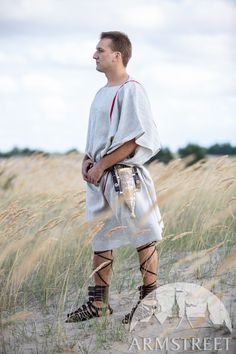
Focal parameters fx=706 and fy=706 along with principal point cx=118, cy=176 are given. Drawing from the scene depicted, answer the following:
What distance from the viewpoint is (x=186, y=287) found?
155 inches

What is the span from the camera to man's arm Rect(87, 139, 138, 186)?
360cm

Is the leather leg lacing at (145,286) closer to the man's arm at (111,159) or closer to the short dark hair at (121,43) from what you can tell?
the man's arm at (111,159)

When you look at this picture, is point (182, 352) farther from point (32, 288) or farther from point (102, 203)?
point (32, 288)

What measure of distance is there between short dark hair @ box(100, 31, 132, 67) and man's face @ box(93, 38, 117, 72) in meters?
0.02

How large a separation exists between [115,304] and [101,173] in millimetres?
843

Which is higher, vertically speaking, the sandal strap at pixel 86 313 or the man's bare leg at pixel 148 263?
the man's bare leg at pixel 148 263

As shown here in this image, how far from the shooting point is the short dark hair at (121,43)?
3742mm

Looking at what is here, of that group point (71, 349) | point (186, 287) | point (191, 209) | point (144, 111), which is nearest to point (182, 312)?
point (186, 287)

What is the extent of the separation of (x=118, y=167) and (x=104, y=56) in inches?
23.4

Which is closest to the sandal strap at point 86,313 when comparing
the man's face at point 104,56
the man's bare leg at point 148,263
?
the man's bare leg at point 148,263
